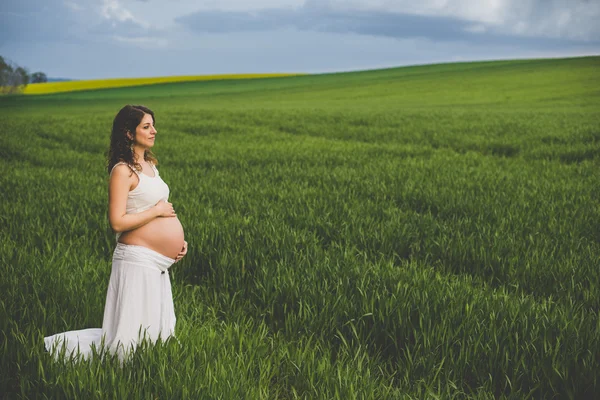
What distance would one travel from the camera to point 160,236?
278cm

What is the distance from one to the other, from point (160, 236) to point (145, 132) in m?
0.58

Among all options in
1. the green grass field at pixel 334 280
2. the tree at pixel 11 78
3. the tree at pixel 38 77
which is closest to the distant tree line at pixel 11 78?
the tree at pixel 11 78

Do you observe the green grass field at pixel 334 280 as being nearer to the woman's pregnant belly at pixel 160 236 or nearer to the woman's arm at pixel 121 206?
the woman's pregnant belly at pixel 160 236

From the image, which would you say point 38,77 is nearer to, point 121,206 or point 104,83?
point 104,83

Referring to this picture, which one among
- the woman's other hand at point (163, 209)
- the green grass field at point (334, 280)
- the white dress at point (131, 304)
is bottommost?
the green grass field at point (334, 280)

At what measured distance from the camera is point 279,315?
11.7 ft

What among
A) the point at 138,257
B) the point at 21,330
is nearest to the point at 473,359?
the point at 138,257

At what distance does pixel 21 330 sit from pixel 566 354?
3.18 meters

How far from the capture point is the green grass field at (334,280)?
261 cm

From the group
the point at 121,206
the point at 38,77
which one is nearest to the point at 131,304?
the point at 121,206

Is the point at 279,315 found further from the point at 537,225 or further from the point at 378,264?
the point at 537,225

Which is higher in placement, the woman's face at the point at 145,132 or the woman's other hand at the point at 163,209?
the woman's face at the point at 145,132

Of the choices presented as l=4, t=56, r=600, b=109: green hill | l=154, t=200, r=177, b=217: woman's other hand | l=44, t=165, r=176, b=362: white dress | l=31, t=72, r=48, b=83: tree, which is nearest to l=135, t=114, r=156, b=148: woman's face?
l=44, t=165, r=176, b=362: white dress

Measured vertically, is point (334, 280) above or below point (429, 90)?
below
